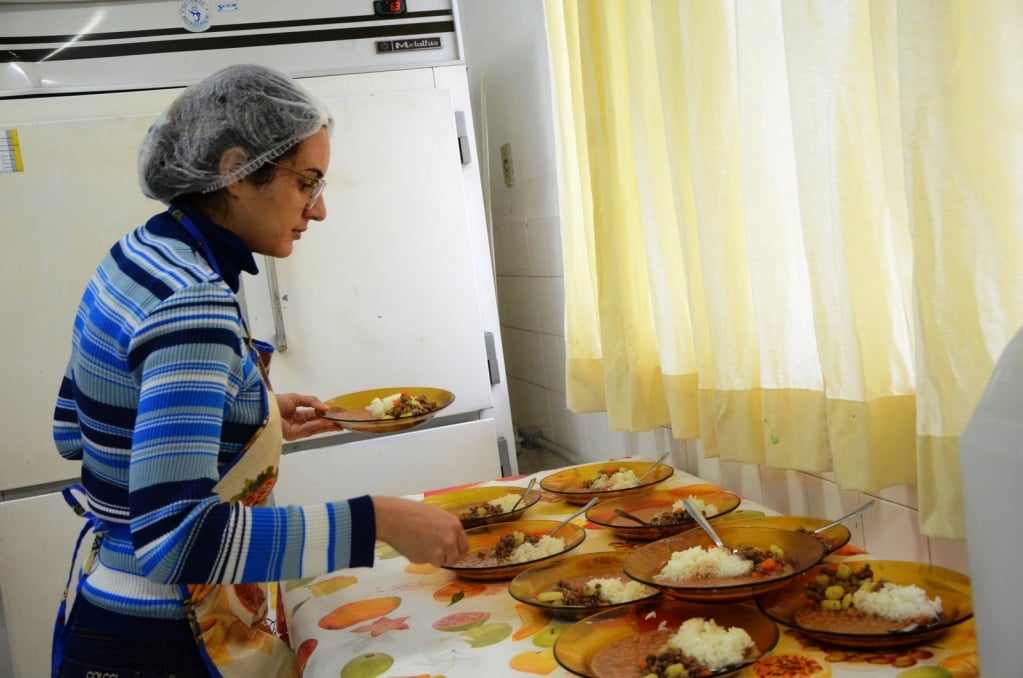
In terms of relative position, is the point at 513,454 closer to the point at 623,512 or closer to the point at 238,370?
the point at 623,512

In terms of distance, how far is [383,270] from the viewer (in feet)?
8.47

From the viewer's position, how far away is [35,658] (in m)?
2.42

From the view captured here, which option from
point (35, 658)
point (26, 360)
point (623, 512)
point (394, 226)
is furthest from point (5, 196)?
point (623, 512)

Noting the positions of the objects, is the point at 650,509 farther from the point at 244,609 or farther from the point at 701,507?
the point at 244,609

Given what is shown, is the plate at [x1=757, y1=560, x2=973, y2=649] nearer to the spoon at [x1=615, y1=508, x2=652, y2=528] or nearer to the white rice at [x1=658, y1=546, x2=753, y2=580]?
the white rice at [x1=658, y1=546, x2=753, y2=580]

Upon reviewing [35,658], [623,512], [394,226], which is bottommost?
[35,658]

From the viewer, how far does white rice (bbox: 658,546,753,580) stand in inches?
46.9

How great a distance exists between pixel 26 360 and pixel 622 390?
1500mm

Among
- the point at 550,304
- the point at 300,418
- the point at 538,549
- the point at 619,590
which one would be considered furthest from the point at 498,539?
the point at 550,304

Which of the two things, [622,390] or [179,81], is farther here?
[179,81]

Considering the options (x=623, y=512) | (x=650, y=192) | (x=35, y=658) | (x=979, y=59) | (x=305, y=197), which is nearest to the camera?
(x=979, y=59)

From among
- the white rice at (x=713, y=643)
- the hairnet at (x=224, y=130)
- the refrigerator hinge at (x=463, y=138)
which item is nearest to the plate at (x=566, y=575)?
the white rice at (x=713, y=643)

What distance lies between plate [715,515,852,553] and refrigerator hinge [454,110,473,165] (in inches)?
56.7

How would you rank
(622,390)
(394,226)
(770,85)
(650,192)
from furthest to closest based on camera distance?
(394,226) < (622,390) < (650,192) < (770,85)
